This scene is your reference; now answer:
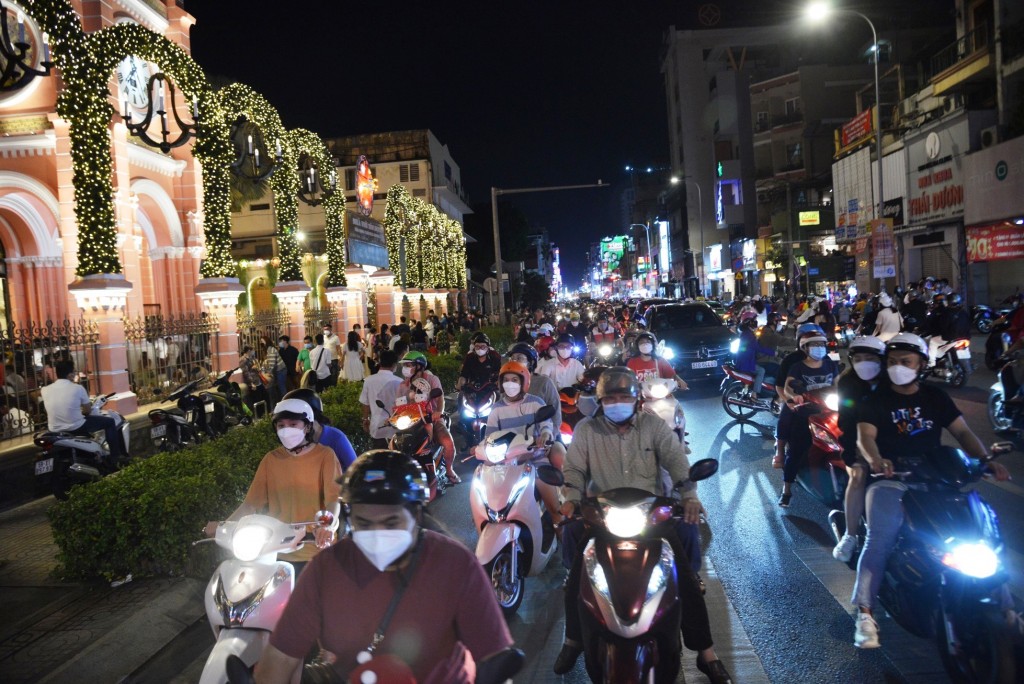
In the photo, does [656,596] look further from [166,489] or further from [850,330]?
[850,330]

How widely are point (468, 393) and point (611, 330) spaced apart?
30.4 feet

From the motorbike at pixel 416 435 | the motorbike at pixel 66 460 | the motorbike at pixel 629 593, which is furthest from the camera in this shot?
the motorbike at pixel 66 460

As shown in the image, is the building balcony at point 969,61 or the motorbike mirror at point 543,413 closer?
the motorbike mirror at point 543,413

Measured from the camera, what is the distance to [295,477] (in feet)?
15.8

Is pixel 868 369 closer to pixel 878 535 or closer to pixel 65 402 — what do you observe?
pixel 878 535

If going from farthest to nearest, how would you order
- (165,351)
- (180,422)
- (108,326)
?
(165,351) → (108,326) → (180,422)

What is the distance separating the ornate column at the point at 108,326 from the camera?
540 inches

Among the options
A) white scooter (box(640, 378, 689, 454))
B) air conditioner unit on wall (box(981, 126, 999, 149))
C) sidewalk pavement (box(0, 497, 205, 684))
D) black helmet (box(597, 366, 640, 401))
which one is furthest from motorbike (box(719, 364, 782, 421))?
air conditioner unit on wall (box(981, 126, 999, 149))

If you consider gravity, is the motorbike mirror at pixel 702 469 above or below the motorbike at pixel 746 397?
above

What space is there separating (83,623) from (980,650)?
5.61 m

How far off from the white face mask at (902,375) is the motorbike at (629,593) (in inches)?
78.6

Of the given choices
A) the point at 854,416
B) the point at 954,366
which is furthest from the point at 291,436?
the point at 954,366

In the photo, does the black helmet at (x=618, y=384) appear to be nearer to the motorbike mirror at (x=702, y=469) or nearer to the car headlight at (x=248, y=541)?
the motorbike mirror at (x=702, y=469)

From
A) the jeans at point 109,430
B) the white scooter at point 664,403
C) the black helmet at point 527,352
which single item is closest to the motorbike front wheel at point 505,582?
the white scooter at point 664,403
